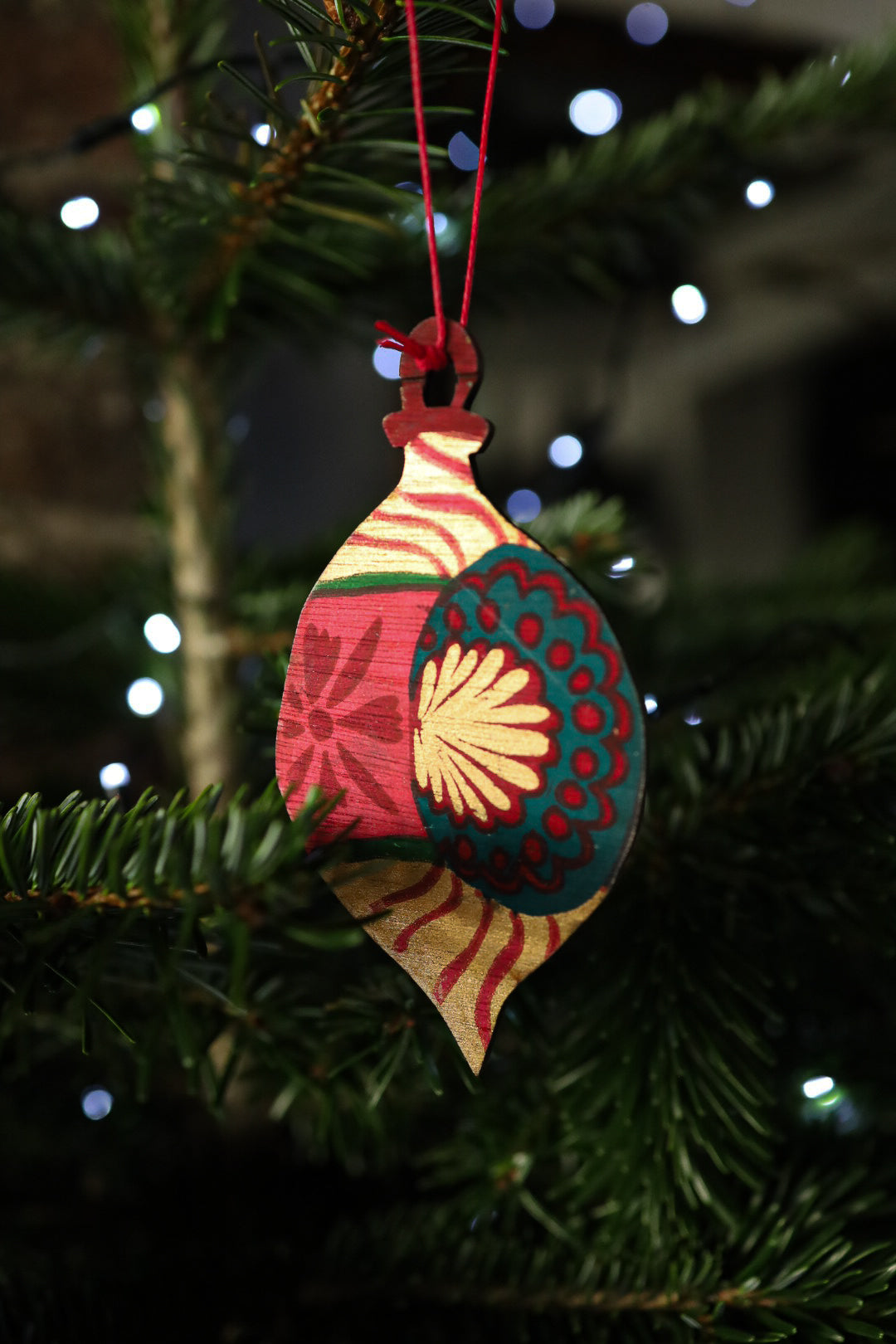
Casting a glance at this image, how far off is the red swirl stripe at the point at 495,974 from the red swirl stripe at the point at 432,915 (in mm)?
15

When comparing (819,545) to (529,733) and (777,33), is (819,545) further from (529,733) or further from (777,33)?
(529,733)

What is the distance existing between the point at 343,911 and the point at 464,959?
95 mm

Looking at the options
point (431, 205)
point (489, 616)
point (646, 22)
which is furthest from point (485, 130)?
point (646, 22)

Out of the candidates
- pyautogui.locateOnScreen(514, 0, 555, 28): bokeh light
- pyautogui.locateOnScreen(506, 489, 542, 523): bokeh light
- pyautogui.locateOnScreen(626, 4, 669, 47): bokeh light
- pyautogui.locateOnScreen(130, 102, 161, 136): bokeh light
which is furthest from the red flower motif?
pyautogui.locateOnScreen(626, 4, 669, 47): bokeh light

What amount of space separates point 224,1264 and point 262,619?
245 mm

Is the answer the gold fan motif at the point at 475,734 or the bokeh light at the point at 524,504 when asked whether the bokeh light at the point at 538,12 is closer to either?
the bokeh light at the point at 524,504

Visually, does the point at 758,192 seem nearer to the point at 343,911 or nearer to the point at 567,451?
the point at 567,451

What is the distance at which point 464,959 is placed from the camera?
0.81 feet

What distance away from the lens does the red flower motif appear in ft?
0.83

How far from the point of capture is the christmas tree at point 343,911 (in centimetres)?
25

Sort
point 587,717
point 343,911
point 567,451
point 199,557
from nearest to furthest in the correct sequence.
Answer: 1. point 587,717
2. point 343,911
3. point 199,557
4. point 567,451

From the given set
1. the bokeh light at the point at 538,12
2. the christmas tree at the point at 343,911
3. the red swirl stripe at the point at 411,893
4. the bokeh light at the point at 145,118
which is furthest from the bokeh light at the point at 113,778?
the bokeh light at the point at 538,12

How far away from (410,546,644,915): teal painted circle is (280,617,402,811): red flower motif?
1 cm

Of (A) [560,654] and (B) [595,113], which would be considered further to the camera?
(B) [595,113]
